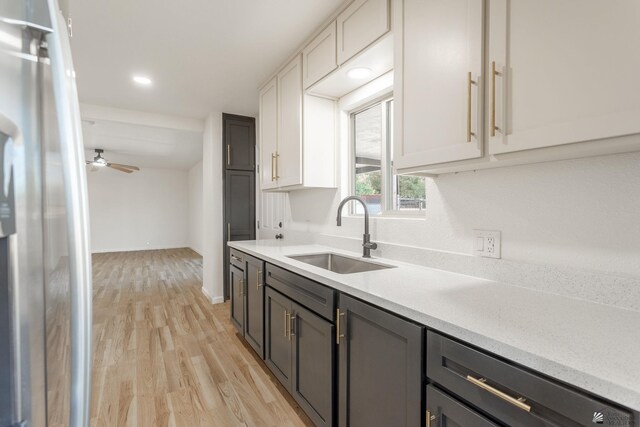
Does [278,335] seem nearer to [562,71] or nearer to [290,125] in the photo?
[290,125]

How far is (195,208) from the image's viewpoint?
8312 millimetres

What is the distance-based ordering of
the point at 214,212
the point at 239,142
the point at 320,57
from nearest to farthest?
the point at 320,57 → the point at 214,212 → the point at 239,142

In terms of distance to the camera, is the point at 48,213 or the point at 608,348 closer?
the point at 48,213

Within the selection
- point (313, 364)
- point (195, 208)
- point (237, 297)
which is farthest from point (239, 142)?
point (195, 208)

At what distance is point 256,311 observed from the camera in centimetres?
225

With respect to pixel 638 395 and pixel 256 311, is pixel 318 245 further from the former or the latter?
pixel 638 395

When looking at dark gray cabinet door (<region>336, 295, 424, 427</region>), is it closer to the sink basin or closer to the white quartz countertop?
the white quartz countertop

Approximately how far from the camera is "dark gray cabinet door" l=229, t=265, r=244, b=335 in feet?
8.39

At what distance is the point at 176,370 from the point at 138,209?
25.1 feet

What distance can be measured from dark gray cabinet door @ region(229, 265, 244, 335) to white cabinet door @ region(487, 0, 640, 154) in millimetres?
2157

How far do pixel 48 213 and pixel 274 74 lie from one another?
8.57ft

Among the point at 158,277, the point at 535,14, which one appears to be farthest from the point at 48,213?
the point at 158,277

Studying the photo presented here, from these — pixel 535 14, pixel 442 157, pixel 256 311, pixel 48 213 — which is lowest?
pixel 256 311

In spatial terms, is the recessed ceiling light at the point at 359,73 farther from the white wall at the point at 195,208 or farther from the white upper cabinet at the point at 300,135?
the white wall at the point at 195,208
